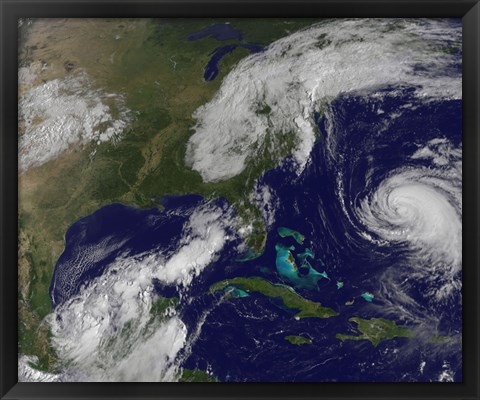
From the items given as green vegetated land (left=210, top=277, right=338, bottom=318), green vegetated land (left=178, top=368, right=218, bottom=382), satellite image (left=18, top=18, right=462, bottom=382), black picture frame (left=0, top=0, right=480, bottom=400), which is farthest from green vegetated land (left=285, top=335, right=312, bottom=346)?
green vegetated land (left=178, top=368, right=218, bottom=382)

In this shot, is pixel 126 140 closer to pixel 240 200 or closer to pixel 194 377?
pixel 240 200

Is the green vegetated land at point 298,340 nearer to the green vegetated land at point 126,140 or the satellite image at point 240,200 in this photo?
the satellite image at point 240,200

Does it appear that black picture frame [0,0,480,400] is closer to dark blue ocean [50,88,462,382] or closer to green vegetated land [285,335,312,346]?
dark blue ocean [50,88,462,382]

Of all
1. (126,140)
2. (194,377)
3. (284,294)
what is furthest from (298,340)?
(126,140)

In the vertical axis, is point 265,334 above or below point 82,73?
below
